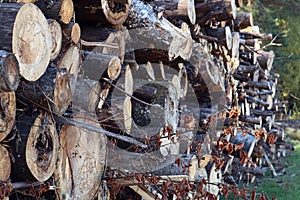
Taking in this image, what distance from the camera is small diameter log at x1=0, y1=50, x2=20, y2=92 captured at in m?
1.80

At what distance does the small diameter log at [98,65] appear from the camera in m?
2.84

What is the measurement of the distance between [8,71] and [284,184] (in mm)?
5646

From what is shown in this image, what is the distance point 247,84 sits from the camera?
7.35m

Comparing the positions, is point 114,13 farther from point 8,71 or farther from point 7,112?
point 8,71

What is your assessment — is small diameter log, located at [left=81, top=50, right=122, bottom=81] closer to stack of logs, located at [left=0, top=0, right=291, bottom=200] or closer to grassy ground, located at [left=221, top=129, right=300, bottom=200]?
stack of logs, located at [left=0, top=0, right=291, bottom=200]

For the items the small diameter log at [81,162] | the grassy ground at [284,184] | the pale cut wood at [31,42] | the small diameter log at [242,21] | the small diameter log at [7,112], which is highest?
the small diameter log at [242,21]

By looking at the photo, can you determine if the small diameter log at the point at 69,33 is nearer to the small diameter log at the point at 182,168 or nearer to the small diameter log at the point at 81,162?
the small diameter log at the point at 81,162

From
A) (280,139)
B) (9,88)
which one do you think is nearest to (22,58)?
(9,88)

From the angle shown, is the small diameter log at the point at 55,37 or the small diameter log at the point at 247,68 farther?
the small diameter log at the point at 247,68

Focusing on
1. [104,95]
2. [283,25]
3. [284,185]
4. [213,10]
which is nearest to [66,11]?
[104,95]

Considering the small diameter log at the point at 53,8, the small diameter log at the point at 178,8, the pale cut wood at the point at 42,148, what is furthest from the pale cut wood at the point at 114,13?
the small diameter log at the point at 178,8

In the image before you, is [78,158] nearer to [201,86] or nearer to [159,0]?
[159,0]

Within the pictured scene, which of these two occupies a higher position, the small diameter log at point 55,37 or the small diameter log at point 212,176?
the small diameter log at point 55,37

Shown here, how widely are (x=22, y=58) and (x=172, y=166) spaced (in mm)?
1932
